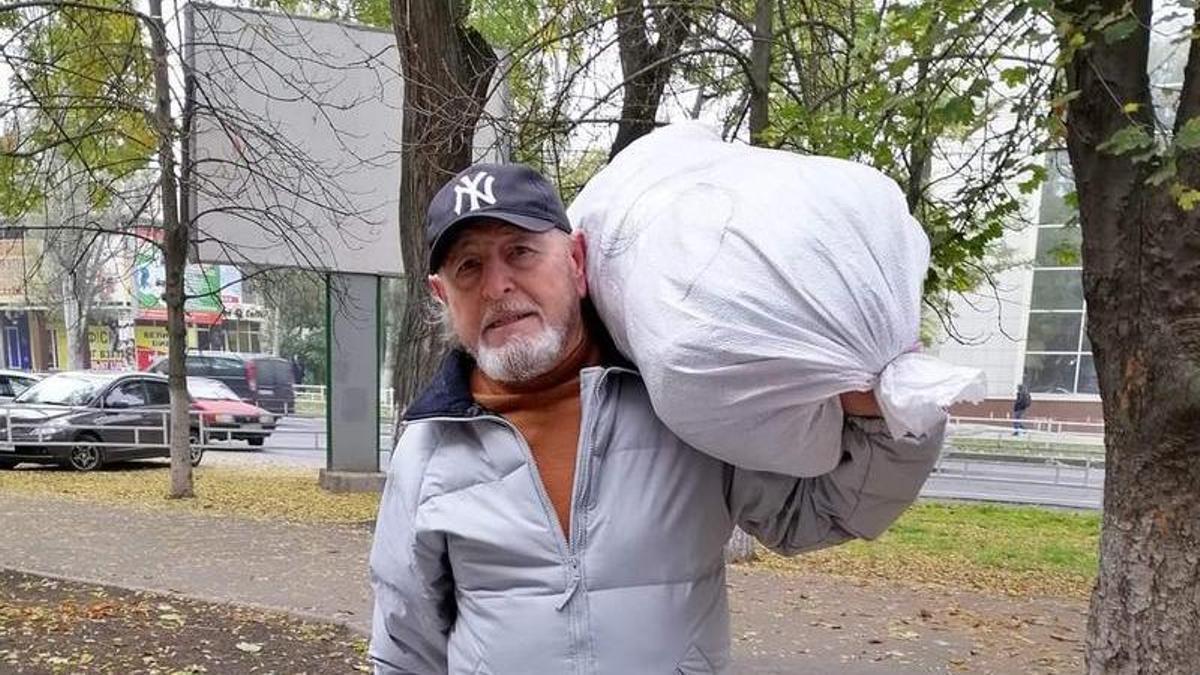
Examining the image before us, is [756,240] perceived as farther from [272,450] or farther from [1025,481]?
[272,450]

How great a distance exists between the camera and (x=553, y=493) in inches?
61.4

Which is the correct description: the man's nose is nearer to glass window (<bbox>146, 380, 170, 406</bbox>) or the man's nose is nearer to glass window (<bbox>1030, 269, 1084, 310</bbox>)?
glass window (<bbox>146, 380, 170, 406</bbox>)

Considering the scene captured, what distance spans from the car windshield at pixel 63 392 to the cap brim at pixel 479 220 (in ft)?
51.6

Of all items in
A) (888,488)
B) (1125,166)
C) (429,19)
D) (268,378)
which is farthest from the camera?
(268,378)

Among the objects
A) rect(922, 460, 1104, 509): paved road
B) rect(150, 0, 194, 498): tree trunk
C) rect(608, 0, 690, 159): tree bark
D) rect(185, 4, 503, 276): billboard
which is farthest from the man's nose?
rect(922, 460, 1104, 509): paved road

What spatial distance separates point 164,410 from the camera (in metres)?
15.5

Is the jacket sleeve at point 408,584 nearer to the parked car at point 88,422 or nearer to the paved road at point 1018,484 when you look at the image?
the paved road at point 1018,484

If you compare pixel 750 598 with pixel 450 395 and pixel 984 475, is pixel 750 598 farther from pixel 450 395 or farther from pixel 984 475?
pixel 984 475

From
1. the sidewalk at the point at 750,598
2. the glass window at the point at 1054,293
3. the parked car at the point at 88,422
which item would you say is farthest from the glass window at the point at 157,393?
the glass window at the point at 1054,293

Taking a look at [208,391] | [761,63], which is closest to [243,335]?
[208,391]

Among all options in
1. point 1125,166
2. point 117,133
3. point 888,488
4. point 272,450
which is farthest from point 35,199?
point 272,450

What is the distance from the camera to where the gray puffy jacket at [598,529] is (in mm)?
1486

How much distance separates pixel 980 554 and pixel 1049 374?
71.7 feet

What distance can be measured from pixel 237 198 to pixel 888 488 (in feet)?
32.7
